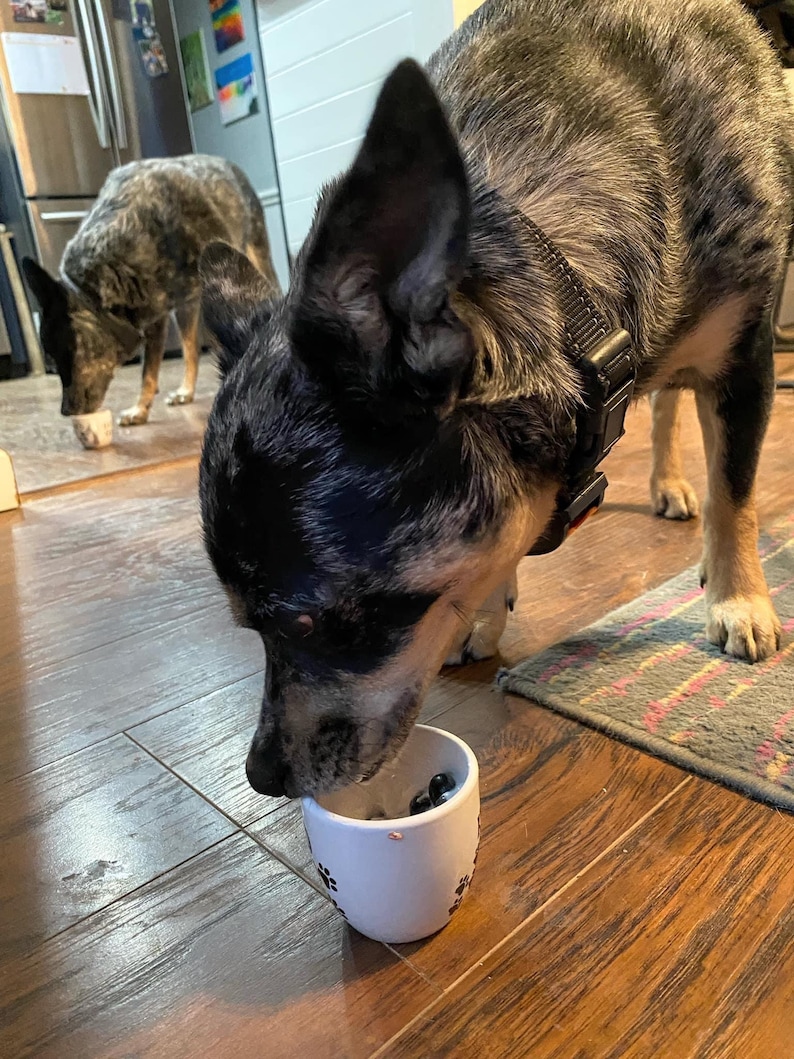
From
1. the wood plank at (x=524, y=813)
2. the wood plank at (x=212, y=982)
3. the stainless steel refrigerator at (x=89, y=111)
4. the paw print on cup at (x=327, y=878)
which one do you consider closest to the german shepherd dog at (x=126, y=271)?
the stainless steel refrigerator at (x=89, y=111)

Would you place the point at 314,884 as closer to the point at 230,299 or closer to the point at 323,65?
the point at 230,299

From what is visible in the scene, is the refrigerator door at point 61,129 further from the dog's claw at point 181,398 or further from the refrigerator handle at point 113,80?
the dog's claw at point 181,398

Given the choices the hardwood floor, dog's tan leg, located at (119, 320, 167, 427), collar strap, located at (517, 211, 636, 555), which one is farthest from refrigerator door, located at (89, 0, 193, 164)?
collar strap, located at (517, 211, 636, 555)

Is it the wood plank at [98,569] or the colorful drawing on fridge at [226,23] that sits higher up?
the colorful drawing on fridge at [226,23]

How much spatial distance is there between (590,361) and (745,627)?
732mm

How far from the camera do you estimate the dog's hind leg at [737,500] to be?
147 centimetres

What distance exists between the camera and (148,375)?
447 centimetres

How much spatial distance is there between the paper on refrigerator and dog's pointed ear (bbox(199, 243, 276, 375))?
20.8 feet

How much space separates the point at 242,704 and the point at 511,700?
51 centimetres

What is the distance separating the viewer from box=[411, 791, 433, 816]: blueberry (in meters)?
1.03

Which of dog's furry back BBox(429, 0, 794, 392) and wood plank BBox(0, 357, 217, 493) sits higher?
dog's furry back BBox(429, 0, 794, 392)

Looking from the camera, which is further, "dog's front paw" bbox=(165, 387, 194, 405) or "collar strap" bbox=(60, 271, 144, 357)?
"dog's front paw" bbox=(165, 387, 194, 405)

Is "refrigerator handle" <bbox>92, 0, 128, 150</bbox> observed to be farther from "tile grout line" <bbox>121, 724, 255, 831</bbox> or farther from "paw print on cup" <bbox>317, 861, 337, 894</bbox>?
"paw print on cup" <bbox>317, 861, 337, 894</bbox>

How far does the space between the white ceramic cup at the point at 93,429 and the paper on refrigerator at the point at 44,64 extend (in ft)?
13.2
